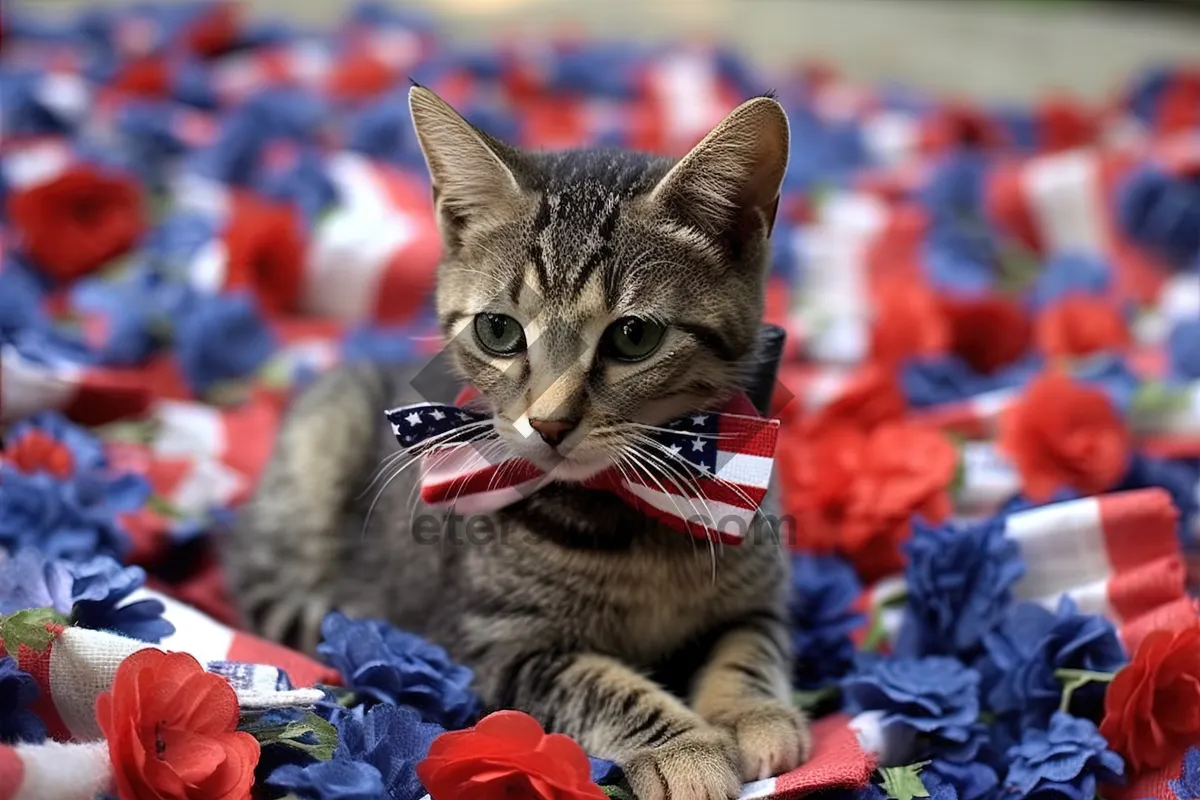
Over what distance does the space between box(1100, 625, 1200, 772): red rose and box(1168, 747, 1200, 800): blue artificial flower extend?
43mm

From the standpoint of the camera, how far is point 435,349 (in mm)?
1465

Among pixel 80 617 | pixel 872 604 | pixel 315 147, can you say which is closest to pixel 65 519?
pixel 80 617

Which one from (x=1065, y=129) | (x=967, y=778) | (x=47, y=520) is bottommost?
(x=967, y=778)

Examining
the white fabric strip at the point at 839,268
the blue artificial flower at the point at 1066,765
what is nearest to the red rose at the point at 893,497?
the blue artificial flower at the point at 1066,765

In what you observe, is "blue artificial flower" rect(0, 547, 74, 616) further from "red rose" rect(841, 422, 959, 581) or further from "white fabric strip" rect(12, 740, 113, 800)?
"red rose" rect(841, 422, 959, 581)

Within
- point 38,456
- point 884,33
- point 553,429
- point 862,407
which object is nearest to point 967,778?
point 553,429

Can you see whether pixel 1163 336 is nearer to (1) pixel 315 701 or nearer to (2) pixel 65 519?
(1) pixel 315 701

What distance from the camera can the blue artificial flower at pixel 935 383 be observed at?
1.74m

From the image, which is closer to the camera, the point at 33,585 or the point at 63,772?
the point at 63,772

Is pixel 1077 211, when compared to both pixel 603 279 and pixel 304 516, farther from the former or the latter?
pixel 304 516

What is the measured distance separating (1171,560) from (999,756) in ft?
1.09

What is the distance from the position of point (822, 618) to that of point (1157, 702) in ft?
1.30

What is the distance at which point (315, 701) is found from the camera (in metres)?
0.99

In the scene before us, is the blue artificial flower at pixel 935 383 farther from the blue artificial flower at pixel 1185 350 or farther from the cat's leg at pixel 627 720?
the cat's leg at pixel 627 720
